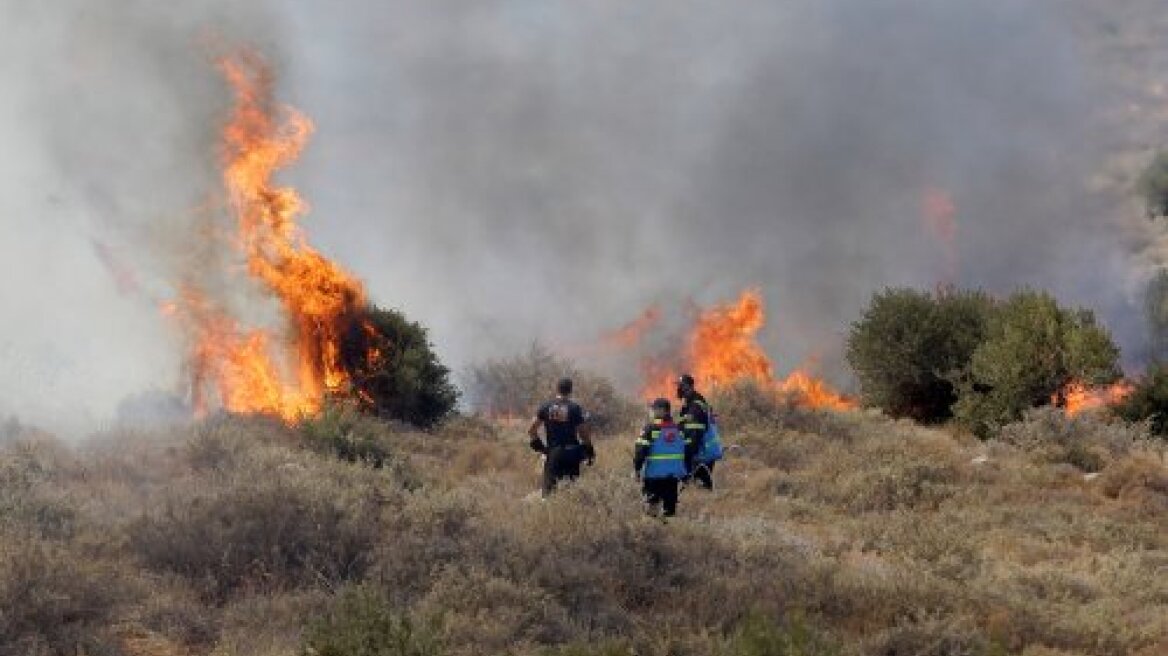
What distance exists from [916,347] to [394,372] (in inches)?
572

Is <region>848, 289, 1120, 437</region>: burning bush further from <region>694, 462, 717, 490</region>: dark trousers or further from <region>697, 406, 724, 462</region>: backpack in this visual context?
<region>697, 406, 724, 462</region>: backpack

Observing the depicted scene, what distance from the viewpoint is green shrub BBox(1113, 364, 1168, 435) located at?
25.5 m

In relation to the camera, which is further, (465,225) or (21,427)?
(465,225)

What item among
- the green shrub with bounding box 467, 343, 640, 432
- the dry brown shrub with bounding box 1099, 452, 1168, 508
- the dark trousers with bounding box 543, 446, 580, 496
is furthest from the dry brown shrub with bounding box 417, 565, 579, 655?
the green shrub with bounding box 467, 343, 640, 432

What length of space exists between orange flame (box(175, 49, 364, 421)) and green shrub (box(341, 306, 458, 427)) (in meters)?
0.81

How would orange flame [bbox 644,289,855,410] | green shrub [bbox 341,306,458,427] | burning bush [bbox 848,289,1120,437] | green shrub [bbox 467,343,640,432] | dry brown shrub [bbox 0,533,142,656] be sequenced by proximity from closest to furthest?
dry brown shrub [bbox 0,533,142,656] < green shrub [bbox 341,306,458,427] < burning bush [bbox 848,289,1120,437] < green shrub [bbox 467,343,640,432] < orange flame [bbox 644,289,855,410]

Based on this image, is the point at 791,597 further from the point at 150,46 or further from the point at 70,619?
the point at 150,46

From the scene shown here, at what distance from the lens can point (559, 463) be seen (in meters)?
14.1

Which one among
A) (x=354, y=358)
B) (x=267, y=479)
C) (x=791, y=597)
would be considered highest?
(x=354, y=358)

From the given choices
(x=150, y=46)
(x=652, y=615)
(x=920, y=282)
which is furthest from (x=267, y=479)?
(x=920, y=282)

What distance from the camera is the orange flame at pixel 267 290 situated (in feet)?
68.7

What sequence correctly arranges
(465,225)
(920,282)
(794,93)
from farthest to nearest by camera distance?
(794,93) < (465,225) < (920,282)

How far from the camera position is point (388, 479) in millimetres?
11961

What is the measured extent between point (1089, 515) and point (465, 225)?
310 feet
